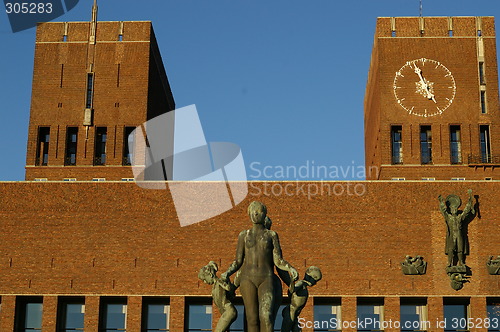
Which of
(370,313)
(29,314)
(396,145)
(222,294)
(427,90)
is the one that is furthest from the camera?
(396,145)

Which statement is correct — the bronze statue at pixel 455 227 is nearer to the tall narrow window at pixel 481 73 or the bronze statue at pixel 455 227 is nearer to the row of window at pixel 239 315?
the row of window at pixel 239 315

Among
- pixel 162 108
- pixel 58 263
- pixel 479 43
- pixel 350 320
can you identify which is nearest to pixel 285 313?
pixel 350 320

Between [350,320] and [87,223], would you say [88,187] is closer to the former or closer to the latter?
[87,223]

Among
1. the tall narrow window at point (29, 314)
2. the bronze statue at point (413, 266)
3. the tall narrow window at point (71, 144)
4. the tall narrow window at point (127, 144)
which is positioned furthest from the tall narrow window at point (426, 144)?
the tall narrow window at point (29, 314)

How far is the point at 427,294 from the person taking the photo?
52625 millimetres

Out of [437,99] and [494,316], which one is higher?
[437,99]

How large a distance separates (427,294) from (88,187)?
765 inches

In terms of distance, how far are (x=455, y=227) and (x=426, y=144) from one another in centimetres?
1300

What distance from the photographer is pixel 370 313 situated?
5316 cm

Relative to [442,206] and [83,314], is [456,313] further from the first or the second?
[83,314]

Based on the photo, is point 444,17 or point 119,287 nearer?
point 119,287

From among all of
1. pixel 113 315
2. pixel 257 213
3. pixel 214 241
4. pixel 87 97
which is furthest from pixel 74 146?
pixel 257 213

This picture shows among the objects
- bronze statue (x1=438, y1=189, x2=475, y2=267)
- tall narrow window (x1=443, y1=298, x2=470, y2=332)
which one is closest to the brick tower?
bronze statue (x1=438, y1=189, x2=475, y2=267)

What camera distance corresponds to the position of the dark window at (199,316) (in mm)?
53156
